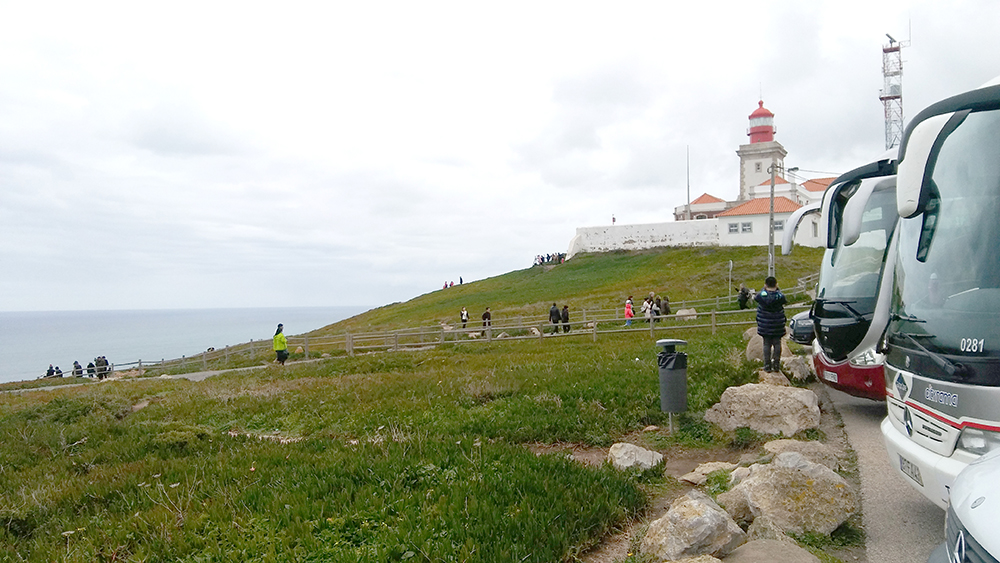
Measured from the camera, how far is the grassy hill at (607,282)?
1693 inches

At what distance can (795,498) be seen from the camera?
5.17 m

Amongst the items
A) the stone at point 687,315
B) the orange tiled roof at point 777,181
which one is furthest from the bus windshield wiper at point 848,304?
the orange tiled roof at point 777,181

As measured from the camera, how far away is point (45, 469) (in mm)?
8828

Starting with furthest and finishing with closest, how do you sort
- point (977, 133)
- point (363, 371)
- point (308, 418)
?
1. point (363, 371)
2. point (308, 418)
3. point (977, 133)

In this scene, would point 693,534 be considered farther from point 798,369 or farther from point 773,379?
point 798,369

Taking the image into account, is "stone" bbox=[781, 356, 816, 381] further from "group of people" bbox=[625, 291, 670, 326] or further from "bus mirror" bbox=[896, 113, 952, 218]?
"group of people" bbox=[625, 291, 670, 326]

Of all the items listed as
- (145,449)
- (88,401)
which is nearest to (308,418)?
(145,449)

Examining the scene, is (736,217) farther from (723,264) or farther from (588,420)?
(588,420)

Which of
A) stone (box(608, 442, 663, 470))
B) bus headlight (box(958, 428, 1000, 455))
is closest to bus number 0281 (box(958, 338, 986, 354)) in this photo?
bus headlight (box(958, 428, 1000, 455))

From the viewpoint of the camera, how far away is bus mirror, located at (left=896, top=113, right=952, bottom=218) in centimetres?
458

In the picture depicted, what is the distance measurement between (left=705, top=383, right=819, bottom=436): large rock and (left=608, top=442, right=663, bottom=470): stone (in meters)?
1.84

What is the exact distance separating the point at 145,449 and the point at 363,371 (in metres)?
10.3

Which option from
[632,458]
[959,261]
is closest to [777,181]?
[632,458]

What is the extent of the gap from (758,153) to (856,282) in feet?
219
